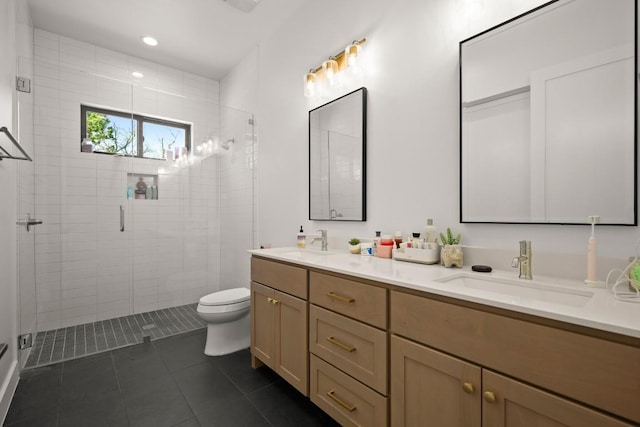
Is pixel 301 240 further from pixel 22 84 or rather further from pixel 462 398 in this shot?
pixel 22 84

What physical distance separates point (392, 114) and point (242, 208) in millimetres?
2004

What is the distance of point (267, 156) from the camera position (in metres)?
2.93

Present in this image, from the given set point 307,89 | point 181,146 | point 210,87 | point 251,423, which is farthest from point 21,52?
point 251,423

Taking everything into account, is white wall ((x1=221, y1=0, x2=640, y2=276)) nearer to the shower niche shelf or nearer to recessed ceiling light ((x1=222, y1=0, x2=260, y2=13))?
recessed ceiling light ((x1=222, y1=0, x2=260, y2=13))

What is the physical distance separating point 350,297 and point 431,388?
1.48ft

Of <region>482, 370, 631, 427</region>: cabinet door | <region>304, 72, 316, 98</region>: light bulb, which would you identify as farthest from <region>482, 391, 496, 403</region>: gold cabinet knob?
<region>304, 72, 316, 98</region>: light bulb

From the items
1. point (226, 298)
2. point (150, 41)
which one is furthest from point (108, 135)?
point (226, 298)

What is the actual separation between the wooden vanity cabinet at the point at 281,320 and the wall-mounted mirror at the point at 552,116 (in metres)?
0.98

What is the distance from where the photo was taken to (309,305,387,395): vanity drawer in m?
1.18

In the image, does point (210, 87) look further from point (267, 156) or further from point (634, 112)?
point (634, 112)

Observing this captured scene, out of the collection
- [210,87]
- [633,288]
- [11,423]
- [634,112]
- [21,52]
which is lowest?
[11,423]

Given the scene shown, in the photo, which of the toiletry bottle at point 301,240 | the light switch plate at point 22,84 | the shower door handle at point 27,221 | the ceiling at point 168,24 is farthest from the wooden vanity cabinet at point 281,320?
the ceiling at point 168,24

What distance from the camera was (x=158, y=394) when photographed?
1785 millimetres

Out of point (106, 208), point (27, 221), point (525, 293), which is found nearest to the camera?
point (525, 293)
